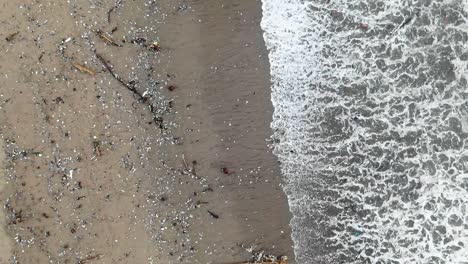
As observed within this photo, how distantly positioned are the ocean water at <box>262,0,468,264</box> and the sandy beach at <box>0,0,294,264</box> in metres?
0.26

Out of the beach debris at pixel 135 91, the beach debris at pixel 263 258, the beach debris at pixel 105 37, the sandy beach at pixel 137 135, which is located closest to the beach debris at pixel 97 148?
the sandy beach at pixel 137 135

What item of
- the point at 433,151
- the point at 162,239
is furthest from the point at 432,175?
the point at 162,239

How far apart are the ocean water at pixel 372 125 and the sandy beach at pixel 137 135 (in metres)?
0.26

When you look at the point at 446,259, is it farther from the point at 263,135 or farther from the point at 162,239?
the point at 162,239

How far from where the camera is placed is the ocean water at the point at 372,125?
161 inches

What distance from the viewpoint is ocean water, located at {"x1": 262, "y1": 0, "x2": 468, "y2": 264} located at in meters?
4.08

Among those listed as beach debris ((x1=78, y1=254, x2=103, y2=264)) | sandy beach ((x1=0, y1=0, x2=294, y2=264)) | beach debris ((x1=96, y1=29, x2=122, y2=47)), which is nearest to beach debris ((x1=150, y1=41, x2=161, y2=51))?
sandy beach ((x1=0, y1=0, x2=294, y2=264))

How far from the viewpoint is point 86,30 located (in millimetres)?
3943

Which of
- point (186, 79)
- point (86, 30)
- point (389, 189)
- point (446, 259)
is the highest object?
point (86, 30)

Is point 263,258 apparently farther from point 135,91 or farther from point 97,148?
point 135,91

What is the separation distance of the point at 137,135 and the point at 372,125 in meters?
2.24

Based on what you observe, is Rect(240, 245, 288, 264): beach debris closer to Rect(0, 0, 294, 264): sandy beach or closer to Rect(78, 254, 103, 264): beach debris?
Rect(0, 0, 294, 264): sandy beach

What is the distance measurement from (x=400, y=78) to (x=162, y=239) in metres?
2.73

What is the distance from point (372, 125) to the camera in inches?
162
